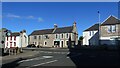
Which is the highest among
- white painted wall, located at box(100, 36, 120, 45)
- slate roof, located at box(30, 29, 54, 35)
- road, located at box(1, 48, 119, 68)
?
slate roof, located at box(30, 29, 54, 35)

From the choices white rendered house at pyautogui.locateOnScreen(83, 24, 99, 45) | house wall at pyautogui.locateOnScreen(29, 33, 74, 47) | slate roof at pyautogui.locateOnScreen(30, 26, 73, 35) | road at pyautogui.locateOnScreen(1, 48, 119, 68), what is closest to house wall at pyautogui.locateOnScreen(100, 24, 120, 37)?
white rendered house at pyautogui.locateOnScreen(83, 24, 99, 45)

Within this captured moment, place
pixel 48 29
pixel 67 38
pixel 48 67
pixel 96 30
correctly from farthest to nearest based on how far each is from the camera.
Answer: pixel 48 29 < pixel 67 38 < pixel 96 30 < pixel 48 67

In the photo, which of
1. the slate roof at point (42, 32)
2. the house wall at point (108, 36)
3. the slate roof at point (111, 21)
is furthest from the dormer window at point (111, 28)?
the slate roof at point (42, 32)

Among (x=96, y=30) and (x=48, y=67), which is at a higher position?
(x=96, y=30)

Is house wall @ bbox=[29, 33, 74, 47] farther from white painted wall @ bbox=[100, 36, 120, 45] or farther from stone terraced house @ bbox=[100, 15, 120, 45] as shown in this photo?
white painted wall @ bbox=[100, 36, 120, 45]

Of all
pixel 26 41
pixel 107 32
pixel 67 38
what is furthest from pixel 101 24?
pixel 26 41

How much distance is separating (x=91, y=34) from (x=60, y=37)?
1415cm

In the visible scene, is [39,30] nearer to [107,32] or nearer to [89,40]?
[89,40]

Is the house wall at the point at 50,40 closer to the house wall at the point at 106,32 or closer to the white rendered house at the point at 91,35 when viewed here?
the white rendered house at the point at 91,35

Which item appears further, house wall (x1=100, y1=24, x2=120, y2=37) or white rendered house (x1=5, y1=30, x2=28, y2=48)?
white rendered house (x1=5, y1=30, x2=28, y2=48)

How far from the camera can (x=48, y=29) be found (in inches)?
3730

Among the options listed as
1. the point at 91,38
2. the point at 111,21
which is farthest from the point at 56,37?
the point at 111,21

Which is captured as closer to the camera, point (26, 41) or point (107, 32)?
point (107, 32)

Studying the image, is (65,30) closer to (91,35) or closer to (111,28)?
(91,35)
